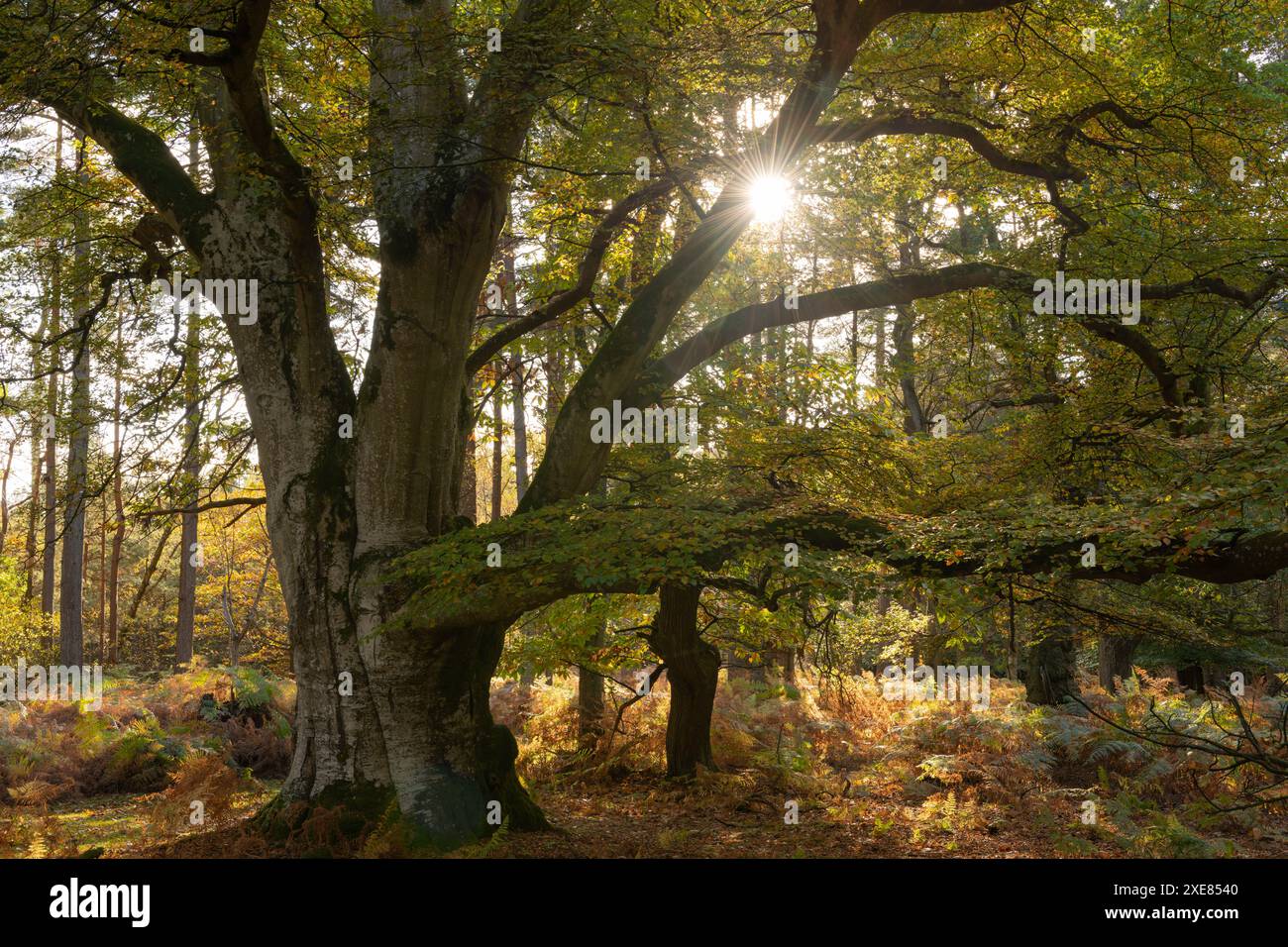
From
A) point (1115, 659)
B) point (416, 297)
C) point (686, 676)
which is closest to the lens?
point (416, 297)

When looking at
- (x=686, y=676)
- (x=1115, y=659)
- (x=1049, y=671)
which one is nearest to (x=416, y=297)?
(x=686, y=676)

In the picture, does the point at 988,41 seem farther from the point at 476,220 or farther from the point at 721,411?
the point at 476,220

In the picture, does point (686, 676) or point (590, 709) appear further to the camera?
point (590, 709)

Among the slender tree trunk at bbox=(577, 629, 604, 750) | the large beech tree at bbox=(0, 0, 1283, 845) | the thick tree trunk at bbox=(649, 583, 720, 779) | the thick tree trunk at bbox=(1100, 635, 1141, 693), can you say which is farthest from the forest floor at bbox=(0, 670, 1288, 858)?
the thick tree trunk at bbox=(1100, 635, 1141, 693)

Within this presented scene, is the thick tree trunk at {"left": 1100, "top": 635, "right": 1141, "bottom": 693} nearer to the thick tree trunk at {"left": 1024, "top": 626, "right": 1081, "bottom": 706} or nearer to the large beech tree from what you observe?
the thick tree trunk at {"left": 1024, "top": 626, "right": 1081, "bottom": 706}

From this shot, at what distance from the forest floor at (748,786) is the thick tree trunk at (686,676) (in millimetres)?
377

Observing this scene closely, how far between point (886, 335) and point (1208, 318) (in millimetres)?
7998

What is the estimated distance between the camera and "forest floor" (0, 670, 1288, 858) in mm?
7891

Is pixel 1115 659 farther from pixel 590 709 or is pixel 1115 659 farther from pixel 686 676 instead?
pixel 686 676

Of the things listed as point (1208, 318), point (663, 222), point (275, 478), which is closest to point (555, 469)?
point (275, 478)

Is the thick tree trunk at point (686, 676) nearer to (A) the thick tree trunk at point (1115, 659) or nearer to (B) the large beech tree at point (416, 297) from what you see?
(B) the large beech tree at point (416, 297)

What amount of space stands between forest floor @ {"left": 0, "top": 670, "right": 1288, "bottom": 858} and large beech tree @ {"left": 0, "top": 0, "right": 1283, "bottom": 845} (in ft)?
3.22

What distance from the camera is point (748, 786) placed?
10500mm

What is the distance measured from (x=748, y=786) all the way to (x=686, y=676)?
1448mm
